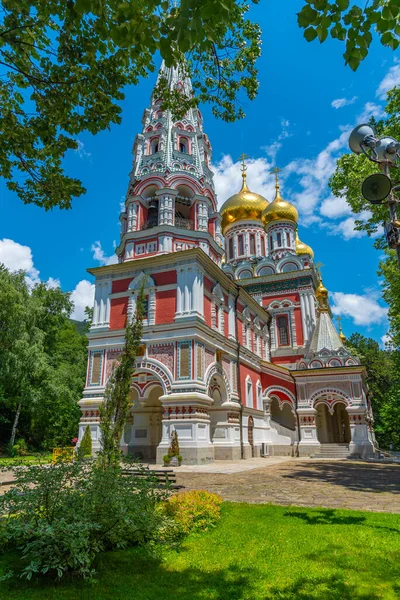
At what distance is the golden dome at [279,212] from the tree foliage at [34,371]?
55.8 ft

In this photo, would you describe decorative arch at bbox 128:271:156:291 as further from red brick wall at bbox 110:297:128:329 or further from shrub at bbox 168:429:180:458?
shrub at bbox 168:429:180:458

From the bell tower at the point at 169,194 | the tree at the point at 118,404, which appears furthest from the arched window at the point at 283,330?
the tree at the point at 118,404

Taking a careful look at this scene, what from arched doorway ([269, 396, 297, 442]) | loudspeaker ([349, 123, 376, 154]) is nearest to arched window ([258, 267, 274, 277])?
arched doorway ([269, 396, 297, 442])

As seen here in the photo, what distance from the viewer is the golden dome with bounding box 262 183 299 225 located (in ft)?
106

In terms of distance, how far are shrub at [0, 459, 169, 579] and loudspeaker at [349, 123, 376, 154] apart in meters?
5.50

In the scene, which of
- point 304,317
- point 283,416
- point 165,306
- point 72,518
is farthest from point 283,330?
point 72,518

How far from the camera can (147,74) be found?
21.5ft

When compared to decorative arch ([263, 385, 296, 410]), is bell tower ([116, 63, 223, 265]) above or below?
above

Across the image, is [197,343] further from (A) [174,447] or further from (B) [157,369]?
(A) [174,447]

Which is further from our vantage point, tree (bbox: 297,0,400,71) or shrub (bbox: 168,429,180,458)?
shrub (bbox: 168,429,180,458)

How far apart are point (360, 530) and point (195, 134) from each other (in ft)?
67.4

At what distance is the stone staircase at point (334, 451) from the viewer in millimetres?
20203

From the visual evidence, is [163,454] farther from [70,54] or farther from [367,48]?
[367,48]

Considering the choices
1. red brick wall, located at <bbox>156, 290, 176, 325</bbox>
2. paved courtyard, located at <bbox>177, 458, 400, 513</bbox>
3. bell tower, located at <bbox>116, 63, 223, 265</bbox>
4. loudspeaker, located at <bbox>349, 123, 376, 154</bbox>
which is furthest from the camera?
bell tower, located at <bbox>116, 63, 223, 265</bbox>
